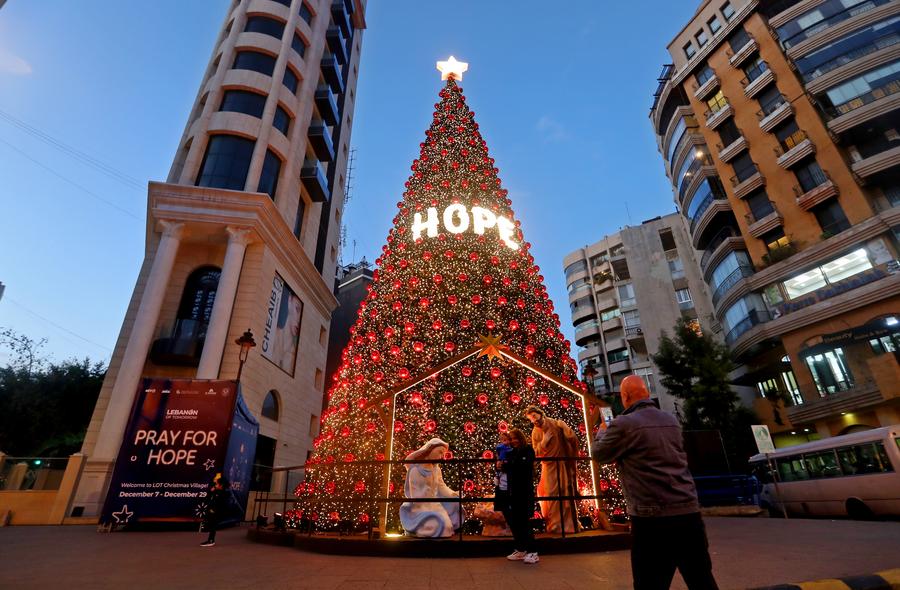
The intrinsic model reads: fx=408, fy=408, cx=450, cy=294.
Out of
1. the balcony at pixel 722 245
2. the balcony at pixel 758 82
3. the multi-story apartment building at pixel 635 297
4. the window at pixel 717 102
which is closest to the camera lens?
the balcony at pixel 758 82

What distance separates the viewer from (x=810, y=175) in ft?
76.7

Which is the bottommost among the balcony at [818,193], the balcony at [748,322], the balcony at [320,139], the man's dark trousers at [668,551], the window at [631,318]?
the man's dark trousers at [668,551]

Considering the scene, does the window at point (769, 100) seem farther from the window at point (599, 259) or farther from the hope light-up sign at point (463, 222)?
the hope light-up sign at point (463, 222)

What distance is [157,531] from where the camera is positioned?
962cm

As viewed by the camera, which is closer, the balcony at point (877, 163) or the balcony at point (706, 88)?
the balcony at point (877, 163)

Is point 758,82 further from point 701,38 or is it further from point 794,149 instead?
point 701,38

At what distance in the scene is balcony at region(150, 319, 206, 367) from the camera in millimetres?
15336

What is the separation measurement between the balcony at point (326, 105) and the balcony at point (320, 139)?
47.3 inches

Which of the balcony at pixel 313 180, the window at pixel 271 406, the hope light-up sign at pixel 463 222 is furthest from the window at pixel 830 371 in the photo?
→ the balcony at pixel 313 180

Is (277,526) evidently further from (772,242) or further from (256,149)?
(772,242)

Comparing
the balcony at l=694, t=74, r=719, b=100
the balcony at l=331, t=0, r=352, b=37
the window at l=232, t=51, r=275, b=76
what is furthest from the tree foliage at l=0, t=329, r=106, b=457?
the balcony at l=694, t=74, r=719, b=100

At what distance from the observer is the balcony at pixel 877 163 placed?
1992 cm

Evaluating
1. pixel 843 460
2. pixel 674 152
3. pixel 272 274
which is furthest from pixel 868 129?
pixel 272 274

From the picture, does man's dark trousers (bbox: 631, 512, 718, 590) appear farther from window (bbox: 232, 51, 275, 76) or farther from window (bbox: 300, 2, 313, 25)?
window (bbox: 300, 2, 313, 25)
